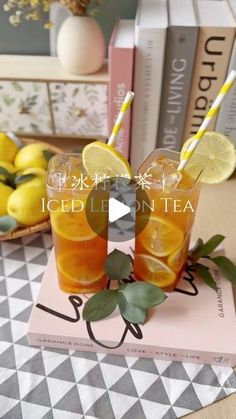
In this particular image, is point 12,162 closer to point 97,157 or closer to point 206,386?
point 97,157

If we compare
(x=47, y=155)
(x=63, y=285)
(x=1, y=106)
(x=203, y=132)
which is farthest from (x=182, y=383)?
(x=1, y=106)

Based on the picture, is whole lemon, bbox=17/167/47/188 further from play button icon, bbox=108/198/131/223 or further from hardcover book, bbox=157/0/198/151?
hardcover book, bbox=157/0/198/151

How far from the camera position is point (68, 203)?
46cm

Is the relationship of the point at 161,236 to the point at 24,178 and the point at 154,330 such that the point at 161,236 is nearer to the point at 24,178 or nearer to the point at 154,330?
the point at 154,330

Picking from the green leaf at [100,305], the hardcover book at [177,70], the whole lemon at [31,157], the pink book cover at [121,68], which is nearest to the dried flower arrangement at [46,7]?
the pink book cover at [121,68]

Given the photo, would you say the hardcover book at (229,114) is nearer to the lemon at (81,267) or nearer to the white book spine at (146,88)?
the white book spine at (146,88)

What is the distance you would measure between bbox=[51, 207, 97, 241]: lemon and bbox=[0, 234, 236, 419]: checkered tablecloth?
0.49 ft

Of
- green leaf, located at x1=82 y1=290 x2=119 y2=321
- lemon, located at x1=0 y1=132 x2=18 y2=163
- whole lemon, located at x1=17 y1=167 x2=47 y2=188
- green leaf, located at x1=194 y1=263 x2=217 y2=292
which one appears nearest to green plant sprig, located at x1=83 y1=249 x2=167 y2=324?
green leaf, located at x1=82 y1=290 x2=119 y2=321

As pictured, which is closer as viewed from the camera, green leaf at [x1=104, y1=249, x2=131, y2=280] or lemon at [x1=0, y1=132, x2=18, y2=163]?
green leaf at [x1=104, y1=249, x2=131, y2=280]

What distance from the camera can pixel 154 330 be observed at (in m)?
0.49

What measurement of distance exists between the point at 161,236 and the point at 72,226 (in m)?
0.12

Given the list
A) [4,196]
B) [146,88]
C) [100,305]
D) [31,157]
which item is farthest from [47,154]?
[100,305]

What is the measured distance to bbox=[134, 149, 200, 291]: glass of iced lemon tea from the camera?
46cm

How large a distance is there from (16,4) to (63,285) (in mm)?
701
